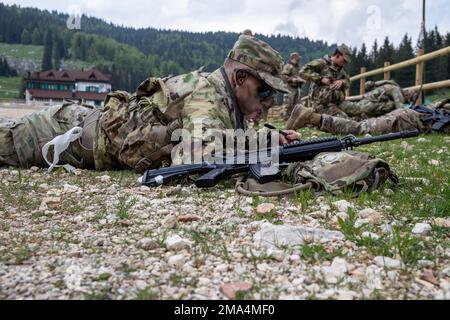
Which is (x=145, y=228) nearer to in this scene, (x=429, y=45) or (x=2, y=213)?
(x=2, y=213)

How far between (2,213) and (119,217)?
96 cm

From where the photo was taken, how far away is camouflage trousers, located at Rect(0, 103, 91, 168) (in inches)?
214

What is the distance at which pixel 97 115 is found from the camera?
17.4ft

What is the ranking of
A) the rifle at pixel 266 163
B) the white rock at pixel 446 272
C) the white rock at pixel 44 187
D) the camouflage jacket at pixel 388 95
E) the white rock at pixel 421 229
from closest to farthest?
the white rock at pixel 446 272, the white rock at pixel 421 229, the rifle at pixel 266 163, the white rock at pixel 44 187, the camouflage jacket at pixel 388 95

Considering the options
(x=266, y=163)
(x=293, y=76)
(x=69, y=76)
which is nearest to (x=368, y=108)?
(x=293, y=76)

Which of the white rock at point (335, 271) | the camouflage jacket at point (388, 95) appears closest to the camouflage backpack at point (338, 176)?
the white rock at point (335, 271)

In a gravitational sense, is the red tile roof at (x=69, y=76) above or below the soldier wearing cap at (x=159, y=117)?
above

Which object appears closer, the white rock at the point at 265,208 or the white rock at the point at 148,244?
the white rock at the point at 148,244

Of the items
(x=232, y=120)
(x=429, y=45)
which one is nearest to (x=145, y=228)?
(x=232, y=120)

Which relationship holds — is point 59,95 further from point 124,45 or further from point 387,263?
point 387,263

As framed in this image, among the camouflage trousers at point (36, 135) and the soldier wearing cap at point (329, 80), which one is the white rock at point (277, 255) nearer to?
the camouflage trousers at point (36, 135)

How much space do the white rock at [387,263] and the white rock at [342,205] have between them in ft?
2.90

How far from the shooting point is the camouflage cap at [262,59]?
15.3ft

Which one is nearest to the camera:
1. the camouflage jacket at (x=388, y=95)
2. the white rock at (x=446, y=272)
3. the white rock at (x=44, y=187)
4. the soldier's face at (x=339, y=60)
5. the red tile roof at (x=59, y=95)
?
the white rock at (x=446, y=272)
